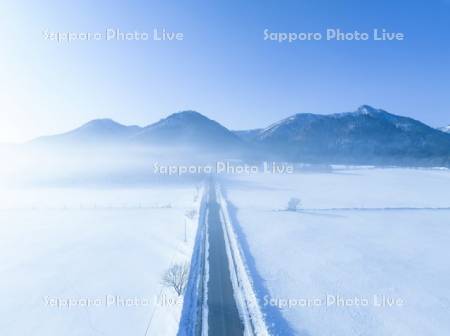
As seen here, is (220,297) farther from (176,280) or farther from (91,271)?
(91,271)

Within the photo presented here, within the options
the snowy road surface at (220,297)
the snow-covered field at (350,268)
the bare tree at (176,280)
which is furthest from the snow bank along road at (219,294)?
the snow-covered field at (350,268)

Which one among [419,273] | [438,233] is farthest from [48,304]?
[438,233]

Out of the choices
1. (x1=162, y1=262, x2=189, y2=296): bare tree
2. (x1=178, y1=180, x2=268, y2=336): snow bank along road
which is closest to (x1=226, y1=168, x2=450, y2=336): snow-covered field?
(x1=178, y1=180, x2=268, y2=336): snow bank along road

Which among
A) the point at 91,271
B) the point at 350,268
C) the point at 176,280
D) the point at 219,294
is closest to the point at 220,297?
the point at 219,294

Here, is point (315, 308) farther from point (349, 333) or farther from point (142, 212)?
point (142, 212)

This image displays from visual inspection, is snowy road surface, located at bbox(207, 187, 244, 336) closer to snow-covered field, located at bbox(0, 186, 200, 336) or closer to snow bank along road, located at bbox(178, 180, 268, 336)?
snow bank along road, located at bbox(178, 180, 268, 336)

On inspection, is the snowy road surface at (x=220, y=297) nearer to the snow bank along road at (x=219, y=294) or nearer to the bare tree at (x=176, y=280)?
the snow bank along road at (x=219, y=294)

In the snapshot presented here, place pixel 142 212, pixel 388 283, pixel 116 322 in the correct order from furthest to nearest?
1. pixel 142 212
2. pixel 388 283
3. pixel 116 322
